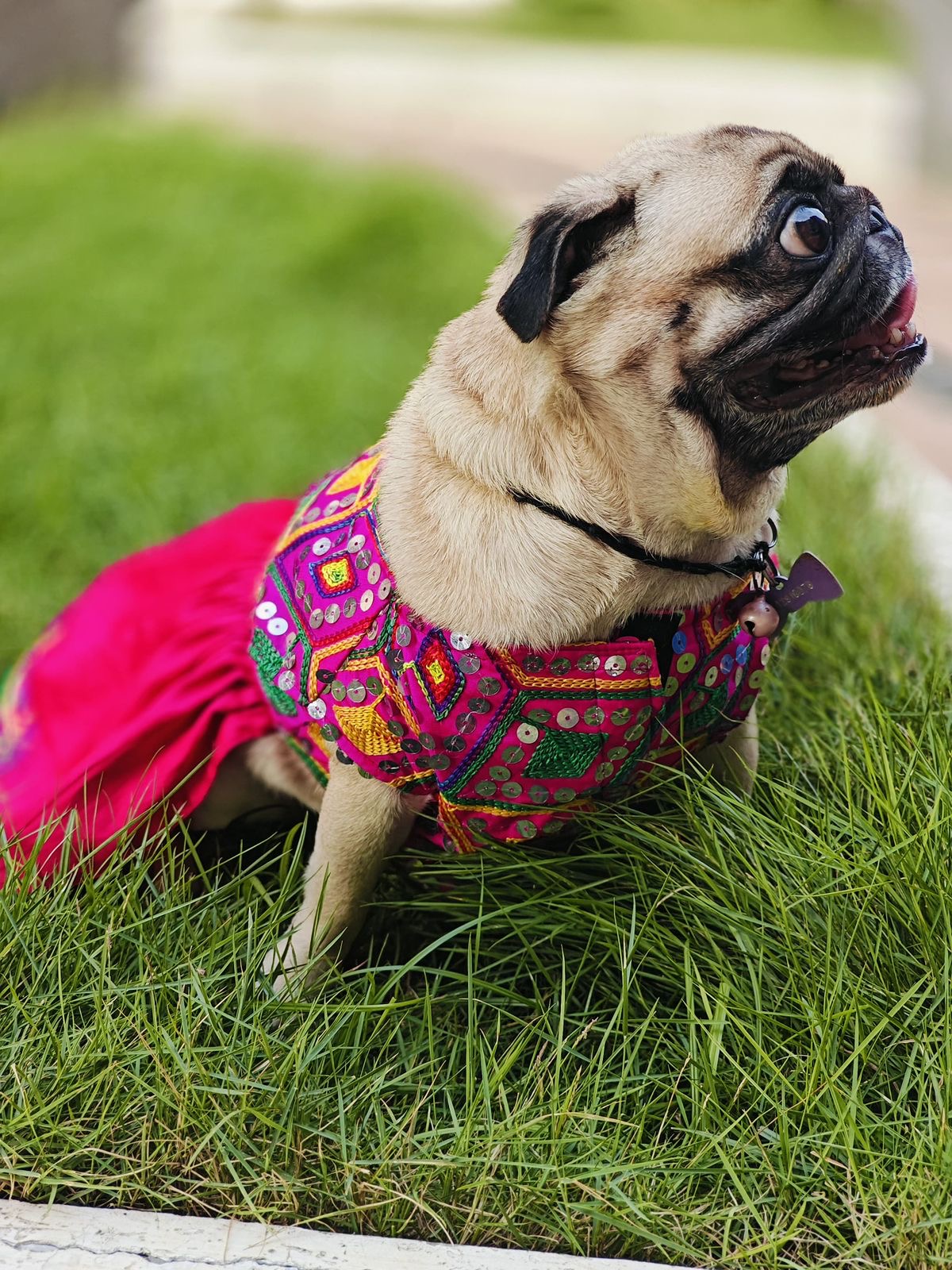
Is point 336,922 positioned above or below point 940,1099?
below

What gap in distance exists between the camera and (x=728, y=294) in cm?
156

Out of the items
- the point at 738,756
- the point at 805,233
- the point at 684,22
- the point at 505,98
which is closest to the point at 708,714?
the point at 738,756

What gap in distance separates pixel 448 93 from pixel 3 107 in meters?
4.36

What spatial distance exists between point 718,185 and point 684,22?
18.0 meters

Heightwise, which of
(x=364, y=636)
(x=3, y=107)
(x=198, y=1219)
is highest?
(x=364, y=636)

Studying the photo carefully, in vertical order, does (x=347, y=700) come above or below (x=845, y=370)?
below

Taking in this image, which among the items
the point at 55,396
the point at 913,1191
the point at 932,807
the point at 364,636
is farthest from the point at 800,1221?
the point at 55,396

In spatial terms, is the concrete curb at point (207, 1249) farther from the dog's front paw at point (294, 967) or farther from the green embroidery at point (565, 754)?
the green embroidery at point (565, 754)

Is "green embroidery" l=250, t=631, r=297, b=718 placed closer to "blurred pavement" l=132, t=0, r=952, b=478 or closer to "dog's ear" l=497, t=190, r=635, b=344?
"dog's ear" l=497, t=190, r=635, b=344

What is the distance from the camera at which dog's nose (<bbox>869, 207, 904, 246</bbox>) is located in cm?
157

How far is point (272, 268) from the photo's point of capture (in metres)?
6.36

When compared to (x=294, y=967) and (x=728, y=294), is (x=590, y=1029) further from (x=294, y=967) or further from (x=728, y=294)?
(x=728, y=294)

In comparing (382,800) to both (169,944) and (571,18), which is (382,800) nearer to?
(169,944)

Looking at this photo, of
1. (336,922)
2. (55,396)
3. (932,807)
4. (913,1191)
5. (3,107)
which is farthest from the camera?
(3,107)
